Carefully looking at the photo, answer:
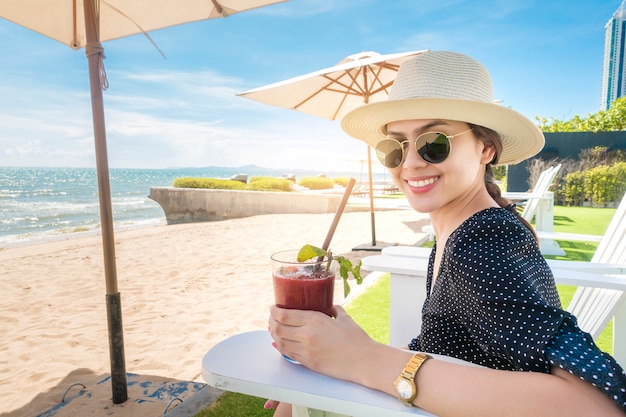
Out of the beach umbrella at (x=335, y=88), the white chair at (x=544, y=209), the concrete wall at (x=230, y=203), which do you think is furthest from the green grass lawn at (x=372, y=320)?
the concrete wall at (x=230, y=203)

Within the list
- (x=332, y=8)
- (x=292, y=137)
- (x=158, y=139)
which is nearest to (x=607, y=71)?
(x=332, y=8)

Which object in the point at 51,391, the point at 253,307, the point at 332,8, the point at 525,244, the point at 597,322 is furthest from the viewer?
the point at 332,8

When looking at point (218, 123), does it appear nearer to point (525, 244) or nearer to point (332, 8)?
point (332, 8)

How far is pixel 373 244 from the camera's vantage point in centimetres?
710

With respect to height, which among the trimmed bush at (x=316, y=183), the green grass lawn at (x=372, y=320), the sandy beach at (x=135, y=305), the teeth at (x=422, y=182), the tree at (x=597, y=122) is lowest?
the sandy beach at (x=135, y=305)

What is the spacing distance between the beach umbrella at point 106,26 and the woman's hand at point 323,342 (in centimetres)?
167

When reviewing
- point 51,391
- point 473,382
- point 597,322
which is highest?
point 473,382

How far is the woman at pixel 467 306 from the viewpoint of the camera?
64cm

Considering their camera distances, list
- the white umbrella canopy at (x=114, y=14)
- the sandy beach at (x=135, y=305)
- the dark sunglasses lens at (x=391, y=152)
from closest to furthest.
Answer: the dark sunglasses lens at (x=391, y=152)
the white umbrella canopy at (x=114, y=14)
the sandy beach at (x=135, y=305)

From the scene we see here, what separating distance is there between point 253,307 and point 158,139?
426 ft

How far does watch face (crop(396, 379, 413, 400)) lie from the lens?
73cm

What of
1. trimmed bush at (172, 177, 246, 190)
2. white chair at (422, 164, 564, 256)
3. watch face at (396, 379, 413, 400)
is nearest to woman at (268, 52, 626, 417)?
watch face at (396, 379, 413, 400)

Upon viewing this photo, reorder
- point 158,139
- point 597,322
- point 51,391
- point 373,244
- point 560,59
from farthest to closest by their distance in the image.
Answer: point 158,139
point 560,59
point 373,244
point 51,391
point 597,322

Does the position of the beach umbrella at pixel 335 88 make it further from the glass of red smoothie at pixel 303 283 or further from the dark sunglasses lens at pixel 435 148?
the glass of red smoothie at pixel 303 283
